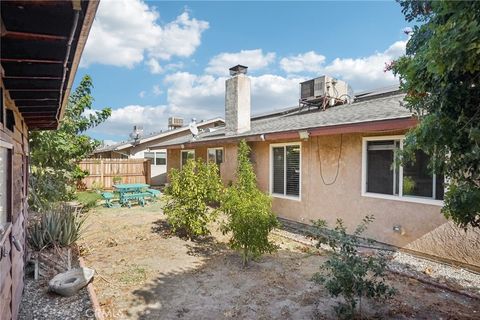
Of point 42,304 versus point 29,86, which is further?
point 42,304

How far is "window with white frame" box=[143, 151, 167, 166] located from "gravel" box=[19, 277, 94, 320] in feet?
61.1

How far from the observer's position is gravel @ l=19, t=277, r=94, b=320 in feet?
12.8

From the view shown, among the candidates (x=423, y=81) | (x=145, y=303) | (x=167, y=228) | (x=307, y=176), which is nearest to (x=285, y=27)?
(x=307, y=176)

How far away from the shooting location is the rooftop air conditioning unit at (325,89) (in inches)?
483

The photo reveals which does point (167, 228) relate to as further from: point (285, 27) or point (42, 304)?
point (285, 27)

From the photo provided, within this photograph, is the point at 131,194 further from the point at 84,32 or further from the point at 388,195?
the point at 84,32

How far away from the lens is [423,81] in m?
2.76

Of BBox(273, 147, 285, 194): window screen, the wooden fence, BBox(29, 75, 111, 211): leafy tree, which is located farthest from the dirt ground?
the wooden fence

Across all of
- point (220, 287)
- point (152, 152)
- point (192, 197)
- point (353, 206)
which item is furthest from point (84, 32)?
point (152, 152)

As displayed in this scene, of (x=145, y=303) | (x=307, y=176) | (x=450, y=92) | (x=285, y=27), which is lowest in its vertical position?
(x=145, y=303)

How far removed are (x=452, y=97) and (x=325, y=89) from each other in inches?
399

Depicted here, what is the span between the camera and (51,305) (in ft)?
13.8

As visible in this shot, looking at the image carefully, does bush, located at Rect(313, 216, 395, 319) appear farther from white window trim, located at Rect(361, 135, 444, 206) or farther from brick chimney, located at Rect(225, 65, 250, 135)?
brick chimney, located at Rect(225, 65, 250, 135)

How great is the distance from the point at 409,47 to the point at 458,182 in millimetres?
1596
